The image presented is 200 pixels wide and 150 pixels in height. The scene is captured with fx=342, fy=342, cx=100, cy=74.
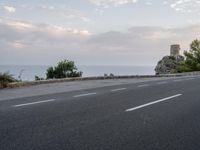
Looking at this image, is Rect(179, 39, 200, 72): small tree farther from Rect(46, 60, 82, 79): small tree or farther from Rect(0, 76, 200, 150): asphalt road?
Rect(0, 76, 200, 150): asphalt road

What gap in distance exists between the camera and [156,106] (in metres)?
10.6

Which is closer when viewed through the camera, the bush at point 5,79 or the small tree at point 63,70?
the bush at point 5,79

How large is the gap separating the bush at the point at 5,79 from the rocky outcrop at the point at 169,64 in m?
54.3

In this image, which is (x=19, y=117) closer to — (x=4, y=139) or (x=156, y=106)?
(x=4, y=139)

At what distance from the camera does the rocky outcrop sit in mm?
71438

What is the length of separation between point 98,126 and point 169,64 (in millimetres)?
67902

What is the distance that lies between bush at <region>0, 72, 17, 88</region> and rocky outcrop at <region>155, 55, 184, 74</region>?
5428 centimetres

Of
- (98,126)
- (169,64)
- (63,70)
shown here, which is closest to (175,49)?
(169,64)

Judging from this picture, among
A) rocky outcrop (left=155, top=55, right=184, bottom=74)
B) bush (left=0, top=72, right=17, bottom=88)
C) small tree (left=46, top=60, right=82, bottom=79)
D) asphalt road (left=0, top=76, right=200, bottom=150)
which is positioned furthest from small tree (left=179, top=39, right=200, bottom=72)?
asphalt road (left=0, top=76, right=200, bottom=150)

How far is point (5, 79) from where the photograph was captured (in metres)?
18.0

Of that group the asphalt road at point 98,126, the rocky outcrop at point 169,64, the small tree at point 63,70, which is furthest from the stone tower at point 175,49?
the asphalt road at point 98,126

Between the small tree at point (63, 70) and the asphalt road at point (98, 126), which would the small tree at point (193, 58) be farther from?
the asphalt road at point (98, 126)

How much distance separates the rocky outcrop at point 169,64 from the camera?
71.4 m

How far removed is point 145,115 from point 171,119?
0.77 m
